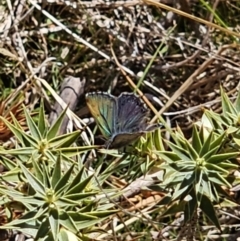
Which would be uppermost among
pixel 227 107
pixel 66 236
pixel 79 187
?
pixel 227 107

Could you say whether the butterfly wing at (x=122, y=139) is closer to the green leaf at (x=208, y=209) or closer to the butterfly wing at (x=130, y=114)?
the butterfly wing at (x=130, y=114)

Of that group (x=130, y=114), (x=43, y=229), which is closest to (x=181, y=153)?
(x=130, y=114)

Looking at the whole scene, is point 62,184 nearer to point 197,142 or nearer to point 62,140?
point 62,140

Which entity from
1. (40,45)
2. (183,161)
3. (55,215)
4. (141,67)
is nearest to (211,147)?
(183,161)

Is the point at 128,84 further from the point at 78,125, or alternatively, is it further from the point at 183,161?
the point at 183,161

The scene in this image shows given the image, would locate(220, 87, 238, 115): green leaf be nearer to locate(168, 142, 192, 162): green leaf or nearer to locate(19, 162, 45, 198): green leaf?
locate(168, 142, 192, 162): green leaf

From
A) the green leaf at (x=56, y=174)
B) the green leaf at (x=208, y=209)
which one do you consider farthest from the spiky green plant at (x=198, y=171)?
the green leaf at (x=56, y=174)
